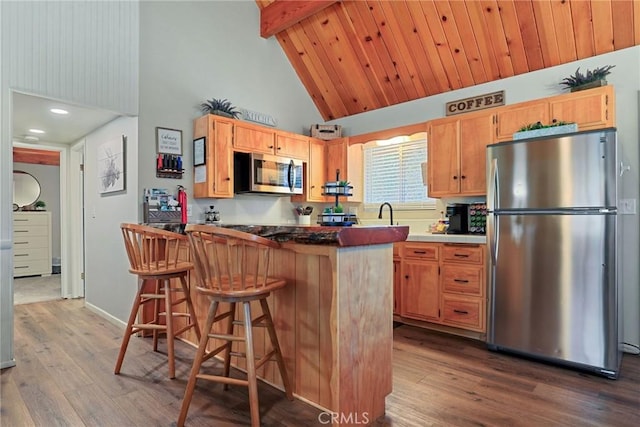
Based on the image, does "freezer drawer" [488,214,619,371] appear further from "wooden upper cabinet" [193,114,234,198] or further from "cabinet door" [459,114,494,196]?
"wooden upper cabinet" [193,114,234,198]

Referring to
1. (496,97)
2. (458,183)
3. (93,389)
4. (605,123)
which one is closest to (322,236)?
(93,389)

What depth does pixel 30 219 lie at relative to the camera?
624 cm

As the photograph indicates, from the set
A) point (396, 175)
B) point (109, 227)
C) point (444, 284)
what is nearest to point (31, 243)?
point (109, 227)

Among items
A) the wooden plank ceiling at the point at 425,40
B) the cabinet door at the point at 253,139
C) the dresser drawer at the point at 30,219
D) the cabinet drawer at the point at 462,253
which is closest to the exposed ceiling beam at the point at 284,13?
the wooden plank ceiling at the point at 425,40

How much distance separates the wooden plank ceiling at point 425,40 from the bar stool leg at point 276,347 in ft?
10.7

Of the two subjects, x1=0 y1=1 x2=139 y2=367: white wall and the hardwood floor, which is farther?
x1=0 y1=1 x2=139 y2=367: white wall

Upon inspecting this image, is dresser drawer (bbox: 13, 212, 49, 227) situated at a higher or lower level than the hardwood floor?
higher

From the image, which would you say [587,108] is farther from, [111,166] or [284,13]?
[111,166]

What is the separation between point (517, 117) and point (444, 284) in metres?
1.67

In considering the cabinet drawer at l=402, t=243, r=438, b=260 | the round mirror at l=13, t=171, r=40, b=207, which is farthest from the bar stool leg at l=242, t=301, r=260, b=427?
the round mirror at l=13, t=171, r=40, b=207

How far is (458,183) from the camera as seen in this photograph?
351 centimetres

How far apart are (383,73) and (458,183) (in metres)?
1.70

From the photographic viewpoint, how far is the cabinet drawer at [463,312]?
3.05 meters

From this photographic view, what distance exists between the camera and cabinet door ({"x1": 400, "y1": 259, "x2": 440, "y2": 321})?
3.30 m
